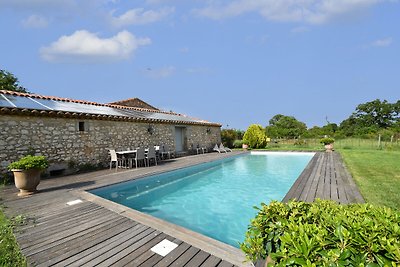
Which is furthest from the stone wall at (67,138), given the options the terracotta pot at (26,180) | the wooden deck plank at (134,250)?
the wooden deck plank at (134,250)

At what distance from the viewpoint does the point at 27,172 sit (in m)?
5.20

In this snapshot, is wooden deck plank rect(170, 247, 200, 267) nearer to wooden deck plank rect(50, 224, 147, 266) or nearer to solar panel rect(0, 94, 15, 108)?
wooden deck plank rect(50, 224, 147, 266)

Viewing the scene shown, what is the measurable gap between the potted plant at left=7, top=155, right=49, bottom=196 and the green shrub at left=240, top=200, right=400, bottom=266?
228 inches

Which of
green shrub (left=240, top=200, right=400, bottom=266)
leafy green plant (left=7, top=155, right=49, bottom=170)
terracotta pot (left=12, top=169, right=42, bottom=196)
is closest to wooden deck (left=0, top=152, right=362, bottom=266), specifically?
terracotta pot (left=12, top=169, right=42, bottom=196)

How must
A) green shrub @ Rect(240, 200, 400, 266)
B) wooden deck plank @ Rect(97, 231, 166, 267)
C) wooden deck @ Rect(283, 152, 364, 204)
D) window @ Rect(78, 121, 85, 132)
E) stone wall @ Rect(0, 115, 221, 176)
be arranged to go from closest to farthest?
1. green shrub @ Rect(240, 200, 400, 266)
2. wooden deck plank @ Rect(97, 231, 166, 267)
3. wooden deck @ Rect(283, 152, 364, 204)
4. stone wall @ Rect(0, 115, 221, 176)
5. window @ Rect(78, 121, 85, 132)

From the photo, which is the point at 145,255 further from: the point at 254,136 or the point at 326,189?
the point at 254,136

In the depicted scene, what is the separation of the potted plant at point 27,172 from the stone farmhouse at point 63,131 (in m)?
2.54

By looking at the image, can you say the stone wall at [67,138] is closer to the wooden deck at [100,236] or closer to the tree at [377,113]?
the wooden deck at [100,236]

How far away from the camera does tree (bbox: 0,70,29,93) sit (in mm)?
20111

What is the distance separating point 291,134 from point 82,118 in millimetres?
41856

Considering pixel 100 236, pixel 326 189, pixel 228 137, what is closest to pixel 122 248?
pixel 100 236

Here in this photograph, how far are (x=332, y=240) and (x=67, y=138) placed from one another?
9.57 m

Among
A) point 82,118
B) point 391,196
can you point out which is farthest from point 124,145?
point 391,196

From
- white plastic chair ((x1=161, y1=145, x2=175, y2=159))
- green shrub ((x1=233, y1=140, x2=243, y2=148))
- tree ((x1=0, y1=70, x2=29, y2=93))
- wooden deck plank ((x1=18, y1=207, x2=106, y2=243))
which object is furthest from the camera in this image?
green shrub ((x1=233, y1=140, x2=243, y2=148))
